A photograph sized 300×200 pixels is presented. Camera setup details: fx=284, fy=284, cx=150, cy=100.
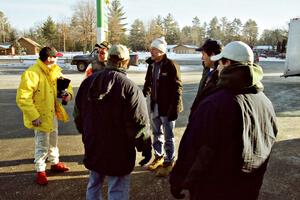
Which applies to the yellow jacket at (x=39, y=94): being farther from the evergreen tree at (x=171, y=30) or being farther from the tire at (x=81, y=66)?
the evergreen tree at (x=171, y=30)

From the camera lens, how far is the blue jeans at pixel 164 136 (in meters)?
4.50

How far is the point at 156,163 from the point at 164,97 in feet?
3.61

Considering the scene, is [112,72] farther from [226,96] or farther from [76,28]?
[76,28]

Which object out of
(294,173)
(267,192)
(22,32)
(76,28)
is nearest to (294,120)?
(294,173)

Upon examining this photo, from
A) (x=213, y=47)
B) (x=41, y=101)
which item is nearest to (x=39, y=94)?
(x=41, y=101)

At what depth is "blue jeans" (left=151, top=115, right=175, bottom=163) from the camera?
450cm

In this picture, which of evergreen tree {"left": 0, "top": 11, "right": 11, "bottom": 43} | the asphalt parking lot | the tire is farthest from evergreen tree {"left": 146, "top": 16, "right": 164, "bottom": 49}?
the asphalt parking lot

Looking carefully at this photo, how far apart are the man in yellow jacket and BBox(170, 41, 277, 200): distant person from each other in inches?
98.8

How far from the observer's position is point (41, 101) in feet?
13.1

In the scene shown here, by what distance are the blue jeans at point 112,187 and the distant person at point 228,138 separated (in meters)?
0.81

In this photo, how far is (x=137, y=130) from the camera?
2.73 metres

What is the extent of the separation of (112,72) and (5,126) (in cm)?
553

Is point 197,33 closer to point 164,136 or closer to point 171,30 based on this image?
point 171,30

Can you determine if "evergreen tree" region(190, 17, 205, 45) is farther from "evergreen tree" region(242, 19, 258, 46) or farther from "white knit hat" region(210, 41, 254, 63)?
"white knit hat" region(210, 41, 254, 63)
